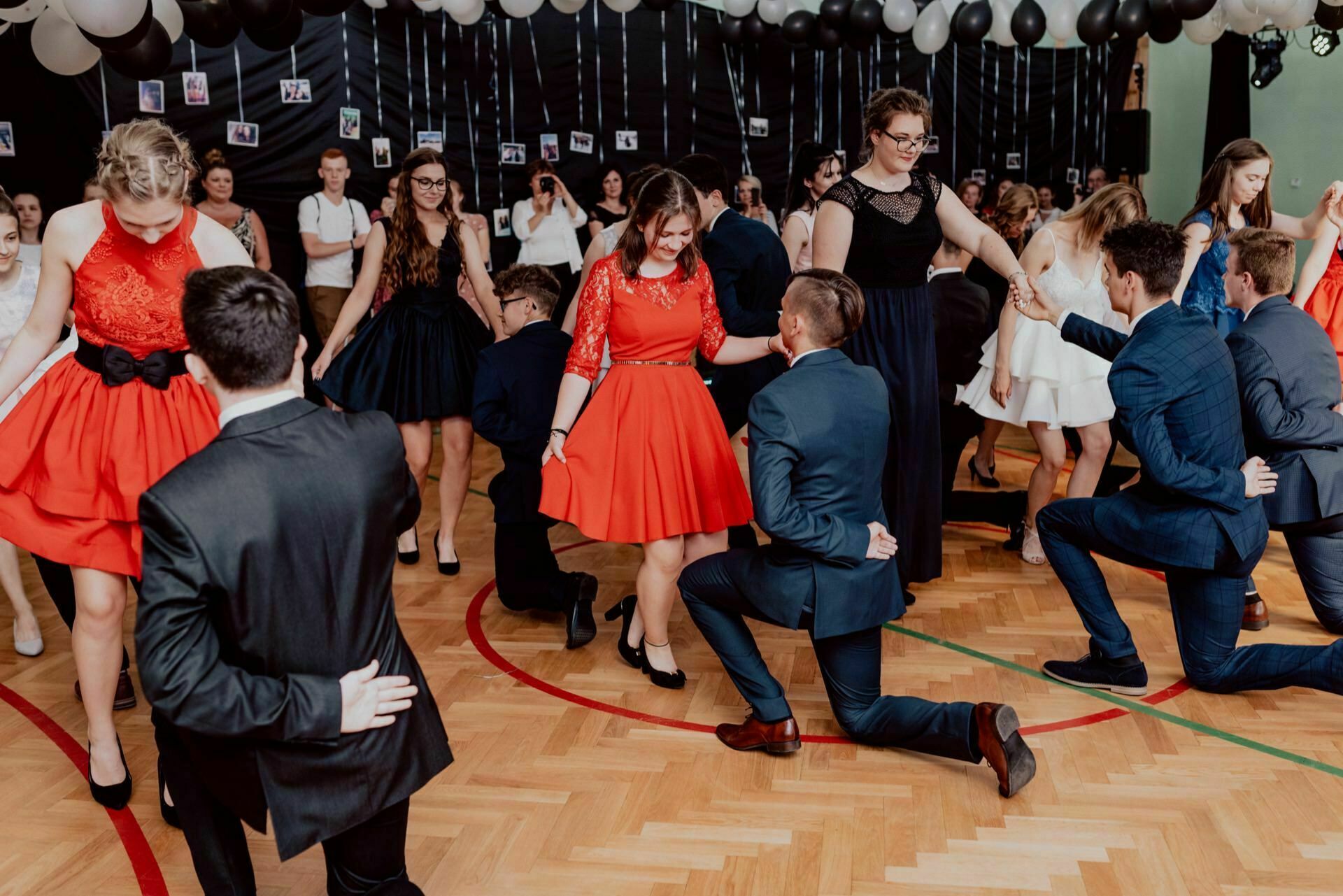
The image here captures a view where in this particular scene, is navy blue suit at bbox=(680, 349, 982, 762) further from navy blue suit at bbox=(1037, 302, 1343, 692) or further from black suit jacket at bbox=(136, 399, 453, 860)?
black suit jacket at bbox=(136, 399, 453, 860)

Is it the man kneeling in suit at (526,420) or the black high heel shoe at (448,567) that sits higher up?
the man kneeling in suit at (526,420)

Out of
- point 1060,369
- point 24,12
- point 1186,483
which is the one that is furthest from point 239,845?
point 24,12

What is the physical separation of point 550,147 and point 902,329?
617 centimetres

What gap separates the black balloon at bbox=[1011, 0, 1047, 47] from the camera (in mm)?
8445

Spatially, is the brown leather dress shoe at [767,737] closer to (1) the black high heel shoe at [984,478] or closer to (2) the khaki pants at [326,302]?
(1) the black high heel shoe at [984,478]

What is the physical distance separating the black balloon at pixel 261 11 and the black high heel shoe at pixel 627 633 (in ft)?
11.6

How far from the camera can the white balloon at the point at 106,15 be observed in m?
4.69

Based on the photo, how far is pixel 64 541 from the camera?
2.54 metres

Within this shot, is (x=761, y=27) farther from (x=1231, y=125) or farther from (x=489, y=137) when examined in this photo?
(x=1231, y=125)

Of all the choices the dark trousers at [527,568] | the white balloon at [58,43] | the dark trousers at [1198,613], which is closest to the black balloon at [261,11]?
the white balloon at [58,43]

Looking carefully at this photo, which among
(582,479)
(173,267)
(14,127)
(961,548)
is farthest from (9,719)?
(14,127)

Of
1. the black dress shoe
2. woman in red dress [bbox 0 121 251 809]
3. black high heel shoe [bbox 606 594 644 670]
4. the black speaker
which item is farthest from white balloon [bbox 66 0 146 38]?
the black speaker

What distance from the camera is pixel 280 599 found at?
1708 millimetres

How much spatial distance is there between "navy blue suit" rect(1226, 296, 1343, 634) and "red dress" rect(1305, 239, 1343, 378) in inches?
60.8
